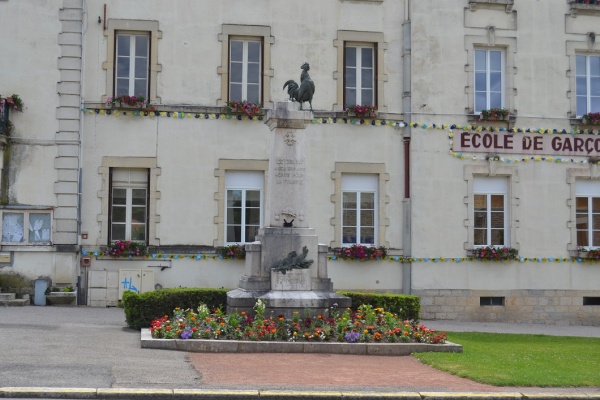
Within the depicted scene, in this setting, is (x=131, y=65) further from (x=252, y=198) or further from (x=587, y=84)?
(x=587, y=84)

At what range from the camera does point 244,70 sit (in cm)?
2227

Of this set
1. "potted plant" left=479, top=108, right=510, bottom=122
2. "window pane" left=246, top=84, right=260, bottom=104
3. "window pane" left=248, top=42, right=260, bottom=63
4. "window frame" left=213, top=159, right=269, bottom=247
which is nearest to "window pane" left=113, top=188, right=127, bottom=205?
"window frame" left=213, top=159, right=269, bottom=247

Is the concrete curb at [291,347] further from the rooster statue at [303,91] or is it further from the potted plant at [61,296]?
the potted plant at [61,296]

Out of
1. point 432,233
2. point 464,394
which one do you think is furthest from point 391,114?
point 464,394

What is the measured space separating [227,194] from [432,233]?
17.3ft

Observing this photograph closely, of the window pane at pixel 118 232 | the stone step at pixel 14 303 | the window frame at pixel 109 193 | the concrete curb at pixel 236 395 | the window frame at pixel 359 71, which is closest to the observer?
the concrete curb at pixel 236 395

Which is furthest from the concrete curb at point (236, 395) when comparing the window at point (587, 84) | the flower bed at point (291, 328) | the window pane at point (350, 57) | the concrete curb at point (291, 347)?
the window at point (587, 84)

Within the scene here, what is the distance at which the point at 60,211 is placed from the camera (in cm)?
2084

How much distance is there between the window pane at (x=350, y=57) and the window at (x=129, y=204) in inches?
232

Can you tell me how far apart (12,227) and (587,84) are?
599 inches

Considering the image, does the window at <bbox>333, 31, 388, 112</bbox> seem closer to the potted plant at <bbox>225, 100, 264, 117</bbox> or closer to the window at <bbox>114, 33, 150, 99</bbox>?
the potted plant at <bbox>225, 100, 264, 117</bbox>

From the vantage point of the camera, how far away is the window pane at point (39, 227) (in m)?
20.7

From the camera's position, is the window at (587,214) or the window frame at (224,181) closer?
the window frame at (224,181)

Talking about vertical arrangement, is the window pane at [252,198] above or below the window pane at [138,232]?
above
